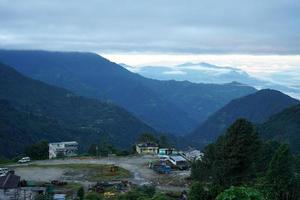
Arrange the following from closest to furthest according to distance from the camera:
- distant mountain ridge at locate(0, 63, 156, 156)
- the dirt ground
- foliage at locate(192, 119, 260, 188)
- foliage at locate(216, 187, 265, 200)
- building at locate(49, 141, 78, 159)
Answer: foliage at locate(216, 187, 265, 200)
foliage at locate(192, 119, 260, 188)
the dirt ground
building at locate(49, 141, 78, 159)
distant mountain ridge at locate(0, 63, 156, 156)

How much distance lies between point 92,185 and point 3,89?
515ft

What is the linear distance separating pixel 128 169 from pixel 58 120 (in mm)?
116247

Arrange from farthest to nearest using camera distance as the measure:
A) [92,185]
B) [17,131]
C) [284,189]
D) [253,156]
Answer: [17,131], [92,185], [253,156], [284,189]

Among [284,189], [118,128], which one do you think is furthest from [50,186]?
[118,128]

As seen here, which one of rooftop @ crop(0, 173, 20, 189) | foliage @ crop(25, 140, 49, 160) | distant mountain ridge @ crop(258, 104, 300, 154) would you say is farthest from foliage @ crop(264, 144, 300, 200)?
distant mountain ridge @ crop(258, 104, 300, 154)

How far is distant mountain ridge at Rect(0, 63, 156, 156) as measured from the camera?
125875 mm

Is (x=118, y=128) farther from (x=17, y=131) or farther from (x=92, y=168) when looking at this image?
(x=92, y=168)

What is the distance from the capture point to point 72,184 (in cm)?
4444

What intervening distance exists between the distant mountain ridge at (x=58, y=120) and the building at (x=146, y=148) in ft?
144

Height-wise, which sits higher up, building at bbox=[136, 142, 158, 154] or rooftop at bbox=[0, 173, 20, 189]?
rooftop at bbox=[0, 173, 20, 189]

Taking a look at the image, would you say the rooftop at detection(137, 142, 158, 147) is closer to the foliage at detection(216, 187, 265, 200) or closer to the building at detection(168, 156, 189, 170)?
the building at detection(168, 156, 189, 170)

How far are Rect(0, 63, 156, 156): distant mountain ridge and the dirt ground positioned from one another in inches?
1997

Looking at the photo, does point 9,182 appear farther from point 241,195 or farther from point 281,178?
point 241,195

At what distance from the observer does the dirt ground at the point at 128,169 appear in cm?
4550
